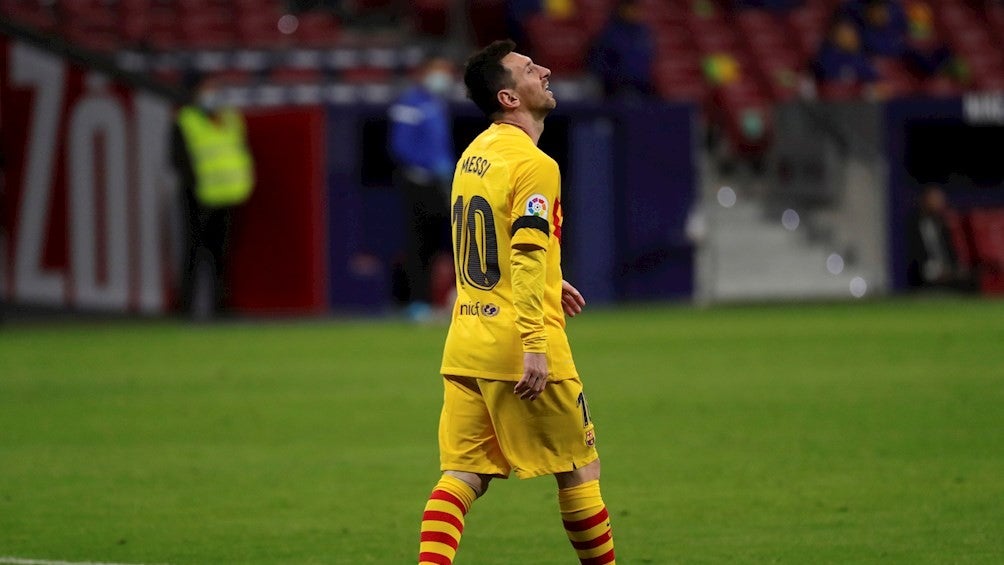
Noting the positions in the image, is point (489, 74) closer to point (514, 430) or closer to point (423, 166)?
point (514, 430)

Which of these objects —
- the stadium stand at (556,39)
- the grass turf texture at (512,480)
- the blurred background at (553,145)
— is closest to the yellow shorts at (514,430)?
the grass turf texture at (512,480)

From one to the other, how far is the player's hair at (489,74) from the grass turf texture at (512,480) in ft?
6.23

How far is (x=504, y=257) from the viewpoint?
224 inches

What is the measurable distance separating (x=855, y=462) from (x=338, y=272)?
12.2 meters

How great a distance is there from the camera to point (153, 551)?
7035mm

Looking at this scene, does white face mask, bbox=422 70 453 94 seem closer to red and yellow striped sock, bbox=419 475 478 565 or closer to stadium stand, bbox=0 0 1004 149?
stadium stand, bbox=0 0 1004 149

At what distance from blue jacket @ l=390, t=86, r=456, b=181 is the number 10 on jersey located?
12785 mm

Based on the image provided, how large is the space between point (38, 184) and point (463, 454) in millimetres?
15738

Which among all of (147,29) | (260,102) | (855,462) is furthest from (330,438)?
(147,29)

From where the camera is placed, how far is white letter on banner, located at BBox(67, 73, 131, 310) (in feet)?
66.9

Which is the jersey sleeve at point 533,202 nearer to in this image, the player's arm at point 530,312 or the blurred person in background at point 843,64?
the player's arm at point 530,312

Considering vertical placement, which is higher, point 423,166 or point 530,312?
point 423,166

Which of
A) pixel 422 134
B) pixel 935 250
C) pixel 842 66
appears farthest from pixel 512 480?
pixel 842 66

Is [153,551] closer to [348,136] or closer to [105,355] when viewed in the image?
[105,355]
